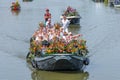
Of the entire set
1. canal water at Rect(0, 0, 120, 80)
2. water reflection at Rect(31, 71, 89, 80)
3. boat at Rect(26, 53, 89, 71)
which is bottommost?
canal water at Rect(0, 0, 120, 80)

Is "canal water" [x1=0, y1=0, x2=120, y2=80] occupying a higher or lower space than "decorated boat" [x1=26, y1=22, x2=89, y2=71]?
lower

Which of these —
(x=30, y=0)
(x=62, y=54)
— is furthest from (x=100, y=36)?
(x=30, y=0)

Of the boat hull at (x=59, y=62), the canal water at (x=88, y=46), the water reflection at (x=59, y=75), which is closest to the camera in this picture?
the boat hull at (x=59, y=62)

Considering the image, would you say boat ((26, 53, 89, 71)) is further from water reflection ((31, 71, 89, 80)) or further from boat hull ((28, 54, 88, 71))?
water reflection ((31, 71, 89, 80))

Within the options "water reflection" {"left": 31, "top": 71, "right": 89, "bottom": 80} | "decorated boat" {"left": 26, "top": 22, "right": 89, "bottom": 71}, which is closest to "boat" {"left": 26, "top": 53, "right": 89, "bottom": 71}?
"decorated boat" {"left": 26, "top": 22, "right": 89, "bottom": 71}

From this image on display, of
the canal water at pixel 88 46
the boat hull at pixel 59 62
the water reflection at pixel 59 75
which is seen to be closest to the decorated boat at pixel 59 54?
the boat hull at pixel 59 62

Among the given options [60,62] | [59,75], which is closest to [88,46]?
[59,75]

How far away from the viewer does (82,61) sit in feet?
61.0

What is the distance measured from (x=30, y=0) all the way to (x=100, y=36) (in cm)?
4414

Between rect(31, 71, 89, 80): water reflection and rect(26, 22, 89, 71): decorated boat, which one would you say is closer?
rect(26, 22, 89, 71): decorated boat

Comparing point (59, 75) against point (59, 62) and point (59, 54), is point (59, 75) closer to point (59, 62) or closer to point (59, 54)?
point (59, 62)

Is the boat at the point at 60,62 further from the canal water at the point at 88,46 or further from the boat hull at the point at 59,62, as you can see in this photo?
the canal water at the point at 88,46

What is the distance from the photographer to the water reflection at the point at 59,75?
18.1m

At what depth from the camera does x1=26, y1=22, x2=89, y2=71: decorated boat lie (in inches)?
707
